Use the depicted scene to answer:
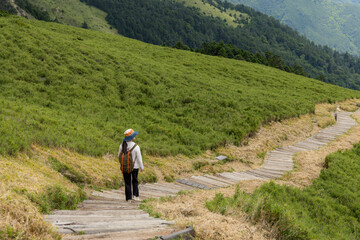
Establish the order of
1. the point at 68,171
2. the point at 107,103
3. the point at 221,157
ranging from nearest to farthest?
1. the point at 68,171
2. the point at 221,157
3. the point at 107,103

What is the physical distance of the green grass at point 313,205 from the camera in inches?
255

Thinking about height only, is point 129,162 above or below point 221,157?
above

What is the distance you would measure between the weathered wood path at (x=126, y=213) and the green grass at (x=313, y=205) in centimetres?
178

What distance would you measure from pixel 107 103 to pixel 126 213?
13.8 metres

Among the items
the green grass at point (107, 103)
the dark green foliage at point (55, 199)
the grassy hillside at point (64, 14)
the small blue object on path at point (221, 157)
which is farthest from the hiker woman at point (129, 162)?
the grassy hillside at point (64, 14)

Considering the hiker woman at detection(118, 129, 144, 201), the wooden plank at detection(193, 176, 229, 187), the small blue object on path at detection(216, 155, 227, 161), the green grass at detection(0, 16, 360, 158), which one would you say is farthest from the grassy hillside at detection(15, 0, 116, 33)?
the hiker woman at detection(118, 129, 144, 201)

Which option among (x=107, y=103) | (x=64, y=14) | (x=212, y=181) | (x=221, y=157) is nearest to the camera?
(x=212, y=181)

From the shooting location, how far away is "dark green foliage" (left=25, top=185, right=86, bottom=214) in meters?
6.07

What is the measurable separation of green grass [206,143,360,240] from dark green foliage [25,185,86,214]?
349 cm

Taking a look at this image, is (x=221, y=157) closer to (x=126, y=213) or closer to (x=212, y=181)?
(x=212, y=181)

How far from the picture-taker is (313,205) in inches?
424

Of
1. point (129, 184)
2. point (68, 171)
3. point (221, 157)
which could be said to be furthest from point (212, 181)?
point (68, 171)

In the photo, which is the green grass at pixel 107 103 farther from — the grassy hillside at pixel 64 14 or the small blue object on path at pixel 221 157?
the grassy hillside at pixel 64 14

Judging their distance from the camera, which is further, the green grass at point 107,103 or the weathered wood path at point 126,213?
the green grass at point 107,103
